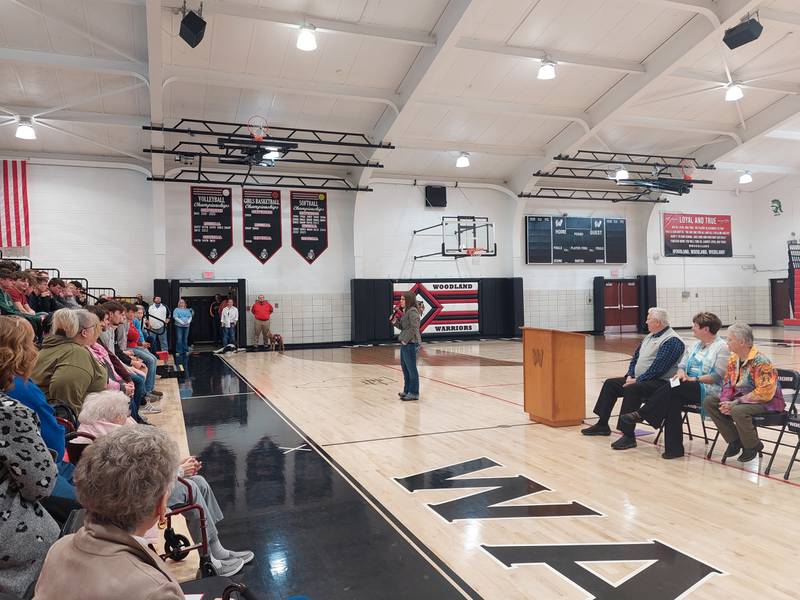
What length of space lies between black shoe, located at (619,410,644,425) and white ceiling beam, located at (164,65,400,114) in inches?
351

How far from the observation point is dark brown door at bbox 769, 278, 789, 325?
19.8m

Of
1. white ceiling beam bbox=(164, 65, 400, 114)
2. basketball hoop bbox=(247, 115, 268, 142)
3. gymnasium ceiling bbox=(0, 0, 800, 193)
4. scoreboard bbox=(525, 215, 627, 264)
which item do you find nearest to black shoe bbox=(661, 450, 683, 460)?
gymnasium ceiling bbox=(0, 0, 800, 193)

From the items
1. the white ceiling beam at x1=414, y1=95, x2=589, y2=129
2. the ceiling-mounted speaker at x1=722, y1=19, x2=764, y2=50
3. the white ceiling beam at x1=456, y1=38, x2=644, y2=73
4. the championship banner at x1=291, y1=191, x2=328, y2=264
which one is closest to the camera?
Result: the ceiling-mounted speaker at x1=722, y1=19, x2=764, y2=50

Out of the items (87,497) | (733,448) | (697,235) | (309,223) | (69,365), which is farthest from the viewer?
(697,235)

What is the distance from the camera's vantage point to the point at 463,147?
49.2ft

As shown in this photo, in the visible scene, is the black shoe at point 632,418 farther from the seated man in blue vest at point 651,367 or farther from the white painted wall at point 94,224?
the white painted wall at point 94,224

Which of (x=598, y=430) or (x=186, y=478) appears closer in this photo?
(x=186, y=478)

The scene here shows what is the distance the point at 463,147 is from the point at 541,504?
12.4m

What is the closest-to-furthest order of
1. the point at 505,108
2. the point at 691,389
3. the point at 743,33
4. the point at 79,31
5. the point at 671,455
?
the point at 671,455 < the point at 691,389 < the point at 79,31 < the point at 743,33 < the point at 505,108

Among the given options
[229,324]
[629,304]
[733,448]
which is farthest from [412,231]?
[733,448]

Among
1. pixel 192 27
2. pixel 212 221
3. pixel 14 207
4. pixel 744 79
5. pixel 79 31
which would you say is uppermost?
pixel 744 79

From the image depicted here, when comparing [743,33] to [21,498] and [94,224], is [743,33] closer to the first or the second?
[21,498]

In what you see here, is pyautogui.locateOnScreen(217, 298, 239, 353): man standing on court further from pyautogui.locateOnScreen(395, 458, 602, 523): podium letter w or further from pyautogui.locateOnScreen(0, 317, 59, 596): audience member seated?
pyautogui.locateOnScreen(0, 317, 59, 596): audience member seated

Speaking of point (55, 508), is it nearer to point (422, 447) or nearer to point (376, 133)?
point (422, 447)
